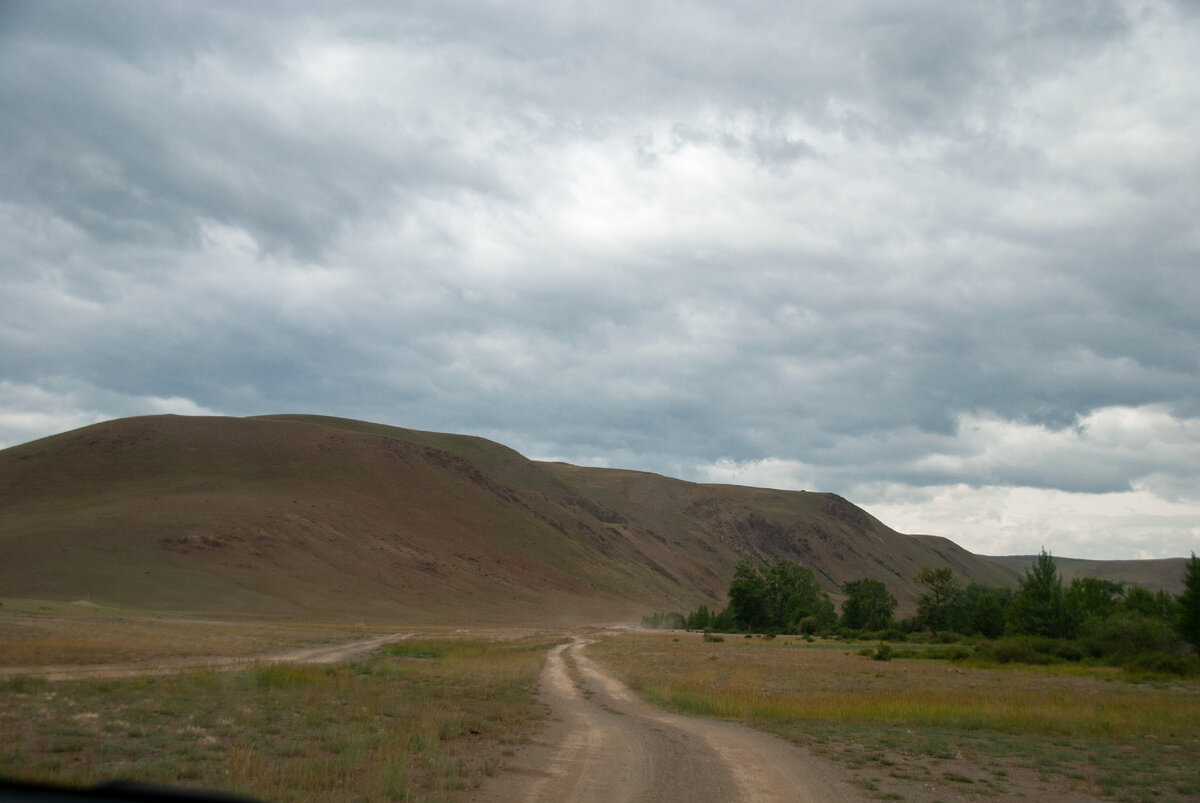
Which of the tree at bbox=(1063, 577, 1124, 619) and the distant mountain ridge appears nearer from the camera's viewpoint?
the tree at bbox=(1063, 577, 1124, 619)

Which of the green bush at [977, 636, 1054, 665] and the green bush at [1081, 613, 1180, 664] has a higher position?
the green bush at [1081, 613, 1180, 664]

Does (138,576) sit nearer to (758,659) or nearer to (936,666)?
(758,659)

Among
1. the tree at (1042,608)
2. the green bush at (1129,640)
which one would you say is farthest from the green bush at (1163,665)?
the tree at (1042,608)

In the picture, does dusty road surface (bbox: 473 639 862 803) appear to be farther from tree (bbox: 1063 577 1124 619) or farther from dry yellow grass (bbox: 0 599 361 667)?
tree (bbox: 1063 577 1124 619)

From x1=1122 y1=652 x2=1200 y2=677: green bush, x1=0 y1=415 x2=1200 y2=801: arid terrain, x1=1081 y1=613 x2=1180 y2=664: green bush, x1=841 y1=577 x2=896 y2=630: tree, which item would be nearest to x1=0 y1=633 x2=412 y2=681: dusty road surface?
x1=0 y1=415 x2=1200 y2=801: arid terrain

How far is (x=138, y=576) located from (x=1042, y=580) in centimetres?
8998

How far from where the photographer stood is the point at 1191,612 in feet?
163

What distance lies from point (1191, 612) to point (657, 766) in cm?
5224

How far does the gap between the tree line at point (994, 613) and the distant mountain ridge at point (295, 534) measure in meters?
28.5

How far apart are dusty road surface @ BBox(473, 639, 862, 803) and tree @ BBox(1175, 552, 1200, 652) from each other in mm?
45013

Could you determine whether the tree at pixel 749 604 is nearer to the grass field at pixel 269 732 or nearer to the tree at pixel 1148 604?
the tree at pixel 1148 604

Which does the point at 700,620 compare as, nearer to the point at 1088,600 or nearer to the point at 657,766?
the point at 1088,600

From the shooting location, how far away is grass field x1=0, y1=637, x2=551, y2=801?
1013 centimetres

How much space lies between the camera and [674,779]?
12.1 metres
